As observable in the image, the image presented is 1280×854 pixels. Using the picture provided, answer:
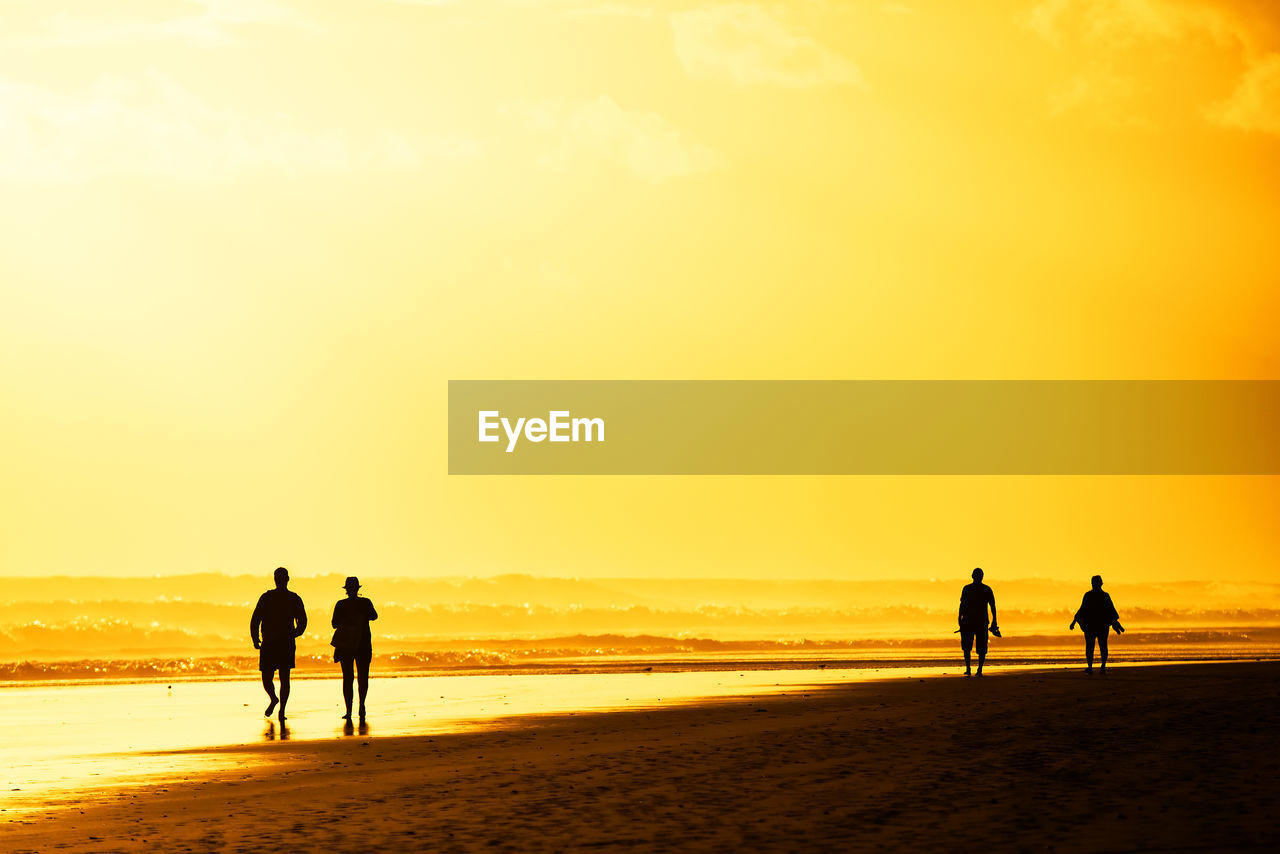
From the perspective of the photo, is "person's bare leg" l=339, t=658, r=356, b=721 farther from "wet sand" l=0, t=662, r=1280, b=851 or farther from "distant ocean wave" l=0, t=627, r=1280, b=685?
"distant ocean wave" l=0, t=627, r=1280, b=685

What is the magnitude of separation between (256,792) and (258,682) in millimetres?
22789

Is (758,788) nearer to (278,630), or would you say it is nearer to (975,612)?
(278,630)

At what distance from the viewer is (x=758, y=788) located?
1320cm

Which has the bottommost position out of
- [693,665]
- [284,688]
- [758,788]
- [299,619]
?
[693,665]

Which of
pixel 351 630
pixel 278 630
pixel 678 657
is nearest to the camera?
pixel 278 630

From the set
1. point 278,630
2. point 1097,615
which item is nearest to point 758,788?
point 278,630

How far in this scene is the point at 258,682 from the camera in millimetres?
35719

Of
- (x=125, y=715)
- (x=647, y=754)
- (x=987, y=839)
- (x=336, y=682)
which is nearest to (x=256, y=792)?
(x=647, y=754)

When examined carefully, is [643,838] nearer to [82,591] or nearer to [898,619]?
[898,619]

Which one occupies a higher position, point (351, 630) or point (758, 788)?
point (351, 630)

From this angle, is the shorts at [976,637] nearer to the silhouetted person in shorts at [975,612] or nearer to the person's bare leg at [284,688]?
the silhouetted person in shorts at [975,612]

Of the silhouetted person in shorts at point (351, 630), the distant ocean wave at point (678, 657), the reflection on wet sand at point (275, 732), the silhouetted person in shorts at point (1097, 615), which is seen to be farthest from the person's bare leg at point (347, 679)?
the distant ocean wave at point (678, 657)

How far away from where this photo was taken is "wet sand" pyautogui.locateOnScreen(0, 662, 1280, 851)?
10633 millimetres

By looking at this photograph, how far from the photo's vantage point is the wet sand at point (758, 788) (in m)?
10.6
